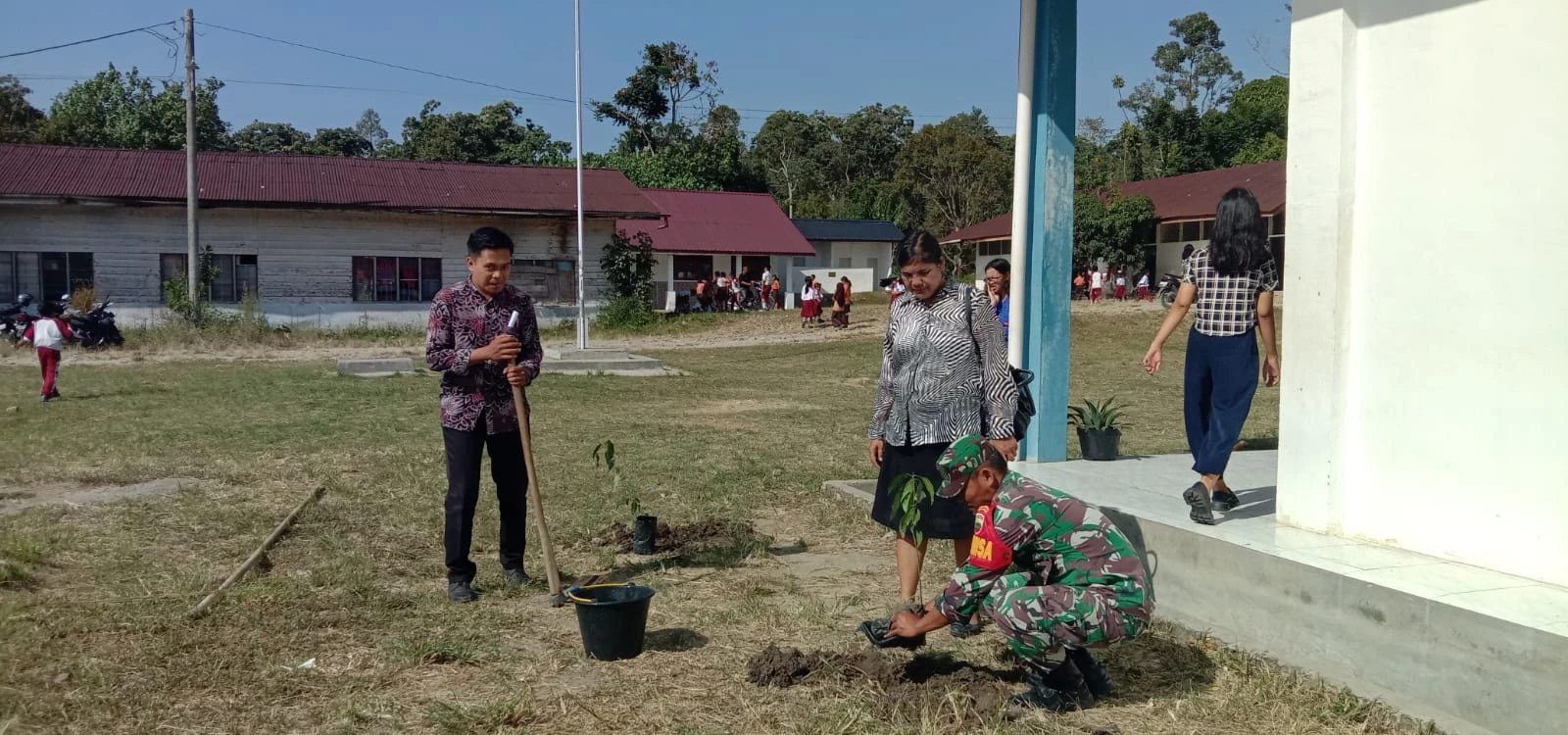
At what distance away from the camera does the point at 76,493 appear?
8.03 meters

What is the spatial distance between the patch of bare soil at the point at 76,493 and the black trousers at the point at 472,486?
11.7 ft

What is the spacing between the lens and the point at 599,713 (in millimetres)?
4113

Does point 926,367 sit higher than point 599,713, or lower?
higher

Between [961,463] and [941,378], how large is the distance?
0.79 metres

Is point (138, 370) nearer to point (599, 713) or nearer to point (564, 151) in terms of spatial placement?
point (599, 713)

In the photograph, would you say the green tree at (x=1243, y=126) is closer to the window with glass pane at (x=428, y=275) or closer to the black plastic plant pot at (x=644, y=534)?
the window with glass pane at (x=428, y=275)

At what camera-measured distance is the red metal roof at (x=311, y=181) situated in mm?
27281

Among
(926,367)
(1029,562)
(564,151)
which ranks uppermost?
(564,151)

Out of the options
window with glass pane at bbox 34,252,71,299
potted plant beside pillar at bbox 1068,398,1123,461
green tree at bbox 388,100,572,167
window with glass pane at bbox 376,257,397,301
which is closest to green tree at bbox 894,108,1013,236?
green tree at bbox 388,100,572,167

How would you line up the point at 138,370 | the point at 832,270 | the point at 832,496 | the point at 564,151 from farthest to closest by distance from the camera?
1. the point at 564,151
2. the point at 832,270
3. the point at 138,370
4. the point at 832,496

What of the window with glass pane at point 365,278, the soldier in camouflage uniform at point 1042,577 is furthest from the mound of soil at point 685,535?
the window with glass pane at point 365,278

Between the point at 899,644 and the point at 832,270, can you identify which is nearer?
the point at 899,644

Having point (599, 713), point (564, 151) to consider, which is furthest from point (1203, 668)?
point (564, 151)

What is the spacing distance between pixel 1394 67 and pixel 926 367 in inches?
86.6
